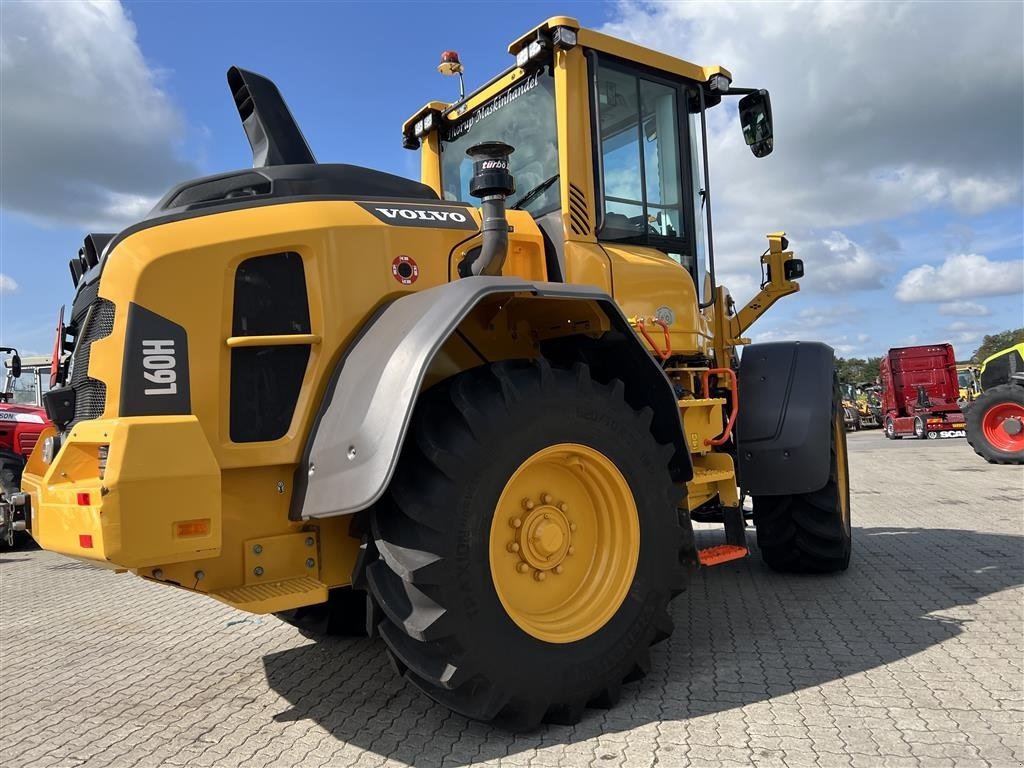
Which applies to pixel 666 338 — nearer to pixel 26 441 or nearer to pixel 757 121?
pixel 757 121

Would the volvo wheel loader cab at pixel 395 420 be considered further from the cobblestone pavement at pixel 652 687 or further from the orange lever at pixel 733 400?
the orange lever at pixel 733 400

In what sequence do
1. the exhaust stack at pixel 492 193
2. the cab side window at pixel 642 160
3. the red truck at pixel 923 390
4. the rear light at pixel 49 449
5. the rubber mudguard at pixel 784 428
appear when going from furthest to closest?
the red truck at pixel 923 390 < the rubber mudguard at pixel 784 428 < the cab side window at pixel 642 160 < the rear light at pixel 49 449 < the exhaust stack at pixel 492 193

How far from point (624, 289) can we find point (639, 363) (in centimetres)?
60

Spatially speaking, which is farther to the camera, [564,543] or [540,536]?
[564,543]

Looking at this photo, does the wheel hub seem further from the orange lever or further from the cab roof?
the cab roof

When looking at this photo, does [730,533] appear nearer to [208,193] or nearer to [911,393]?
[208,193]

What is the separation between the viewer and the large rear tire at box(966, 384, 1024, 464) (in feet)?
47.0

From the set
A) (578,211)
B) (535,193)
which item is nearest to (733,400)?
(578,211)

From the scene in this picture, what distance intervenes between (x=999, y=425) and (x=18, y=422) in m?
16.4

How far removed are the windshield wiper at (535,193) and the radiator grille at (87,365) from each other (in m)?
2.17

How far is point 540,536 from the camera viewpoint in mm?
3014

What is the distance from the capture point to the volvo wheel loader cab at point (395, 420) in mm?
2625

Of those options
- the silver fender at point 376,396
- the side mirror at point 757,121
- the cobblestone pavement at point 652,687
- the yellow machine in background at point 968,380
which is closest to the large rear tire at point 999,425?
the cobblestone pavement at point 652,687

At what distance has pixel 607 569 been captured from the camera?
322 centimetres
